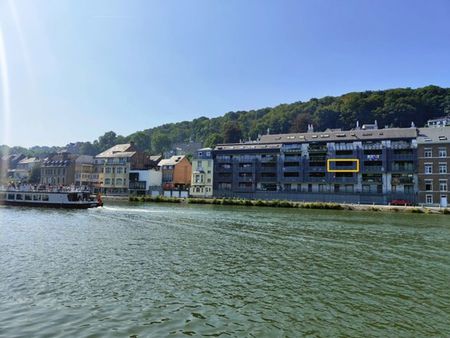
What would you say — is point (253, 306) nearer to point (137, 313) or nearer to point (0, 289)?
point (137, 313)

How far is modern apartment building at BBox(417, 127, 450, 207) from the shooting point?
229ft

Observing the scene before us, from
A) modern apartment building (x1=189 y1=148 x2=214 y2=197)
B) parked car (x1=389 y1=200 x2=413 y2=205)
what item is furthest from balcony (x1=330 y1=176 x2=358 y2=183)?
modern apartment building (x1=189 y1=148 x2=214 y2=197)

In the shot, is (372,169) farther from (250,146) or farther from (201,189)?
(201,189)

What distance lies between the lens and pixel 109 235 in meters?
28.9

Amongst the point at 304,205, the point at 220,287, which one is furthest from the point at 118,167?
the point at 220,287

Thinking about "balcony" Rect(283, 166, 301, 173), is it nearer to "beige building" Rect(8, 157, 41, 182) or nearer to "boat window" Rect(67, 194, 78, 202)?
"boat window" Rect(67, 194, 78, 202)

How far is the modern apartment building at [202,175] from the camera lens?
94.8m

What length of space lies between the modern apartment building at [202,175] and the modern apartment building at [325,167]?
1775mm

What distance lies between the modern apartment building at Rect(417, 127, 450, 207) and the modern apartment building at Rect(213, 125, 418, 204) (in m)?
1.59

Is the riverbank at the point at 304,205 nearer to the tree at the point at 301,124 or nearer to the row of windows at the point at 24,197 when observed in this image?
the row of windows at the point at 24,197

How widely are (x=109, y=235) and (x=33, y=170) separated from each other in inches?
4453

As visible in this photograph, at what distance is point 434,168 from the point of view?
71438mm

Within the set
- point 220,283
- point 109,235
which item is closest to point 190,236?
point 109,235

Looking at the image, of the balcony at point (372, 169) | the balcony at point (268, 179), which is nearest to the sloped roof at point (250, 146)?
the balcony at point (268, 179)
